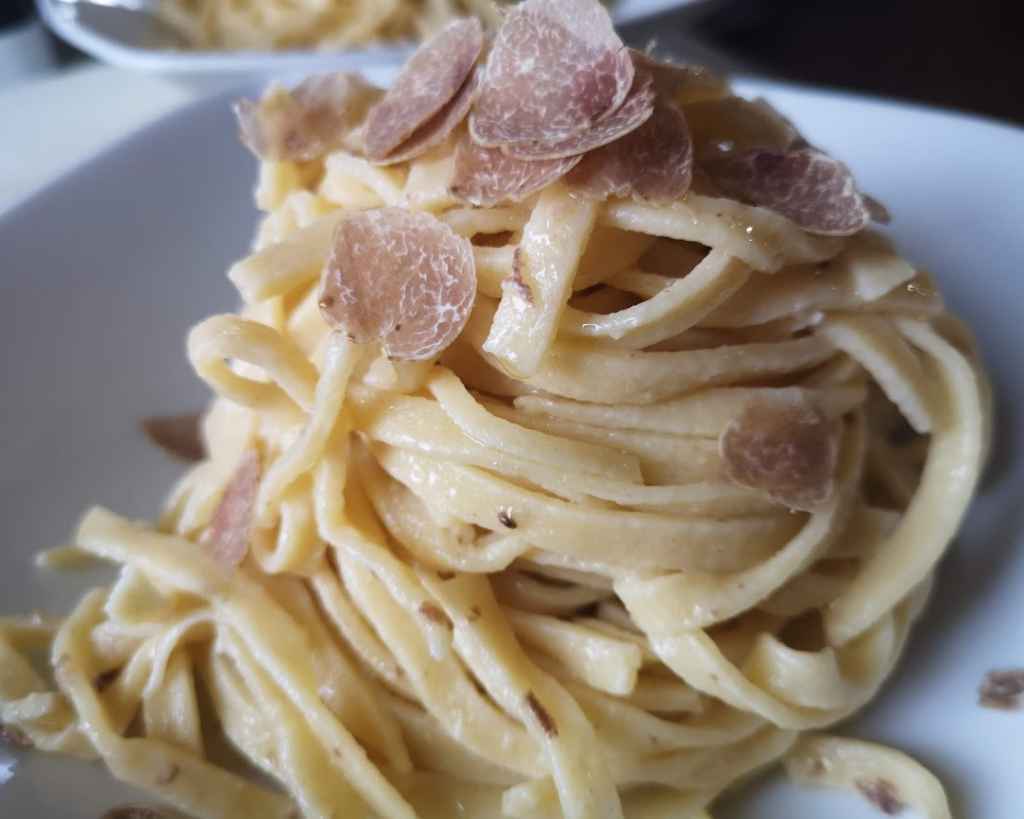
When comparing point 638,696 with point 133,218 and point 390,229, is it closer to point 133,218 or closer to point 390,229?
point 390,229

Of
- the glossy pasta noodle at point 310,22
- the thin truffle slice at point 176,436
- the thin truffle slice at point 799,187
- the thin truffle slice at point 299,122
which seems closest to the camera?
the thin truffle slice at point 799,187

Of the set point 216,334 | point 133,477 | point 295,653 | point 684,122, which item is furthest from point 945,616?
point 133,477

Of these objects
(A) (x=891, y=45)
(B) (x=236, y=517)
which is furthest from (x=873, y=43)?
(B) (x=236, y=517)

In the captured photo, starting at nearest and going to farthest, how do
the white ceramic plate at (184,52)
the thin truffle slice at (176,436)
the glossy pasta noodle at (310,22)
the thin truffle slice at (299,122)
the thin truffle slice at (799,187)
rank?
the thin truffle slice at (799,187) < the thin truffle slice at (299,122) < the thin truffle slice at (176,436) < the white ceramic plate at (184,52) < the glossy pasta noodle at (310,22)

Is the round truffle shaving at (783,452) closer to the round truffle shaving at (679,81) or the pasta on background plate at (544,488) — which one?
the pasta on background plate at (544,488)

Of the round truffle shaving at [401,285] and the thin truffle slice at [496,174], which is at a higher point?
the thin truffle slice at [496,174]

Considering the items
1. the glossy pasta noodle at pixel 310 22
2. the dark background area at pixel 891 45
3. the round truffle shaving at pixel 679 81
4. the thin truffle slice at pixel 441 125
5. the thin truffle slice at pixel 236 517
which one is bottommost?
the dark background area at pixel 891 45

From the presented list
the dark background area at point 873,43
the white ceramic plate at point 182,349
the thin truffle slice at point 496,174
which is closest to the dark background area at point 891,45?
the dark background area at point 873,43

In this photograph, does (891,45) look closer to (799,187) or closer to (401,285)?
(799,187)
